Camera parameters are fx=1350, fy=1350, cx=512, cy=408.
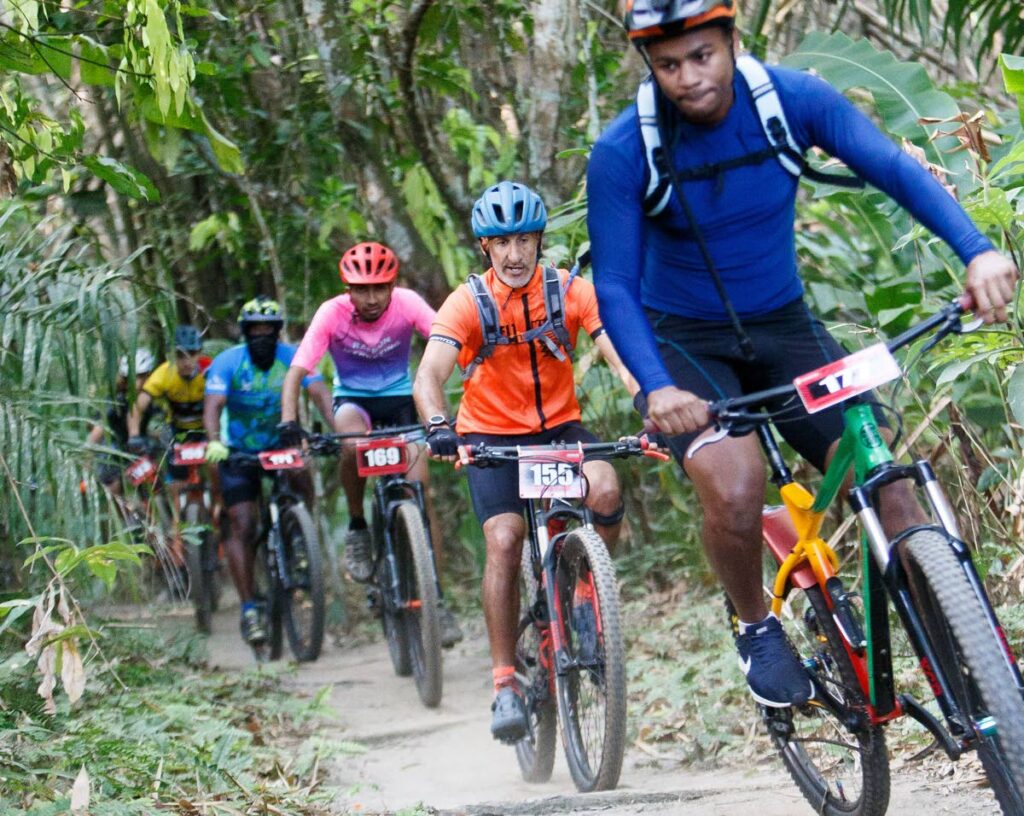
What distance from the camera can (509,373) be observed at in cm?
554

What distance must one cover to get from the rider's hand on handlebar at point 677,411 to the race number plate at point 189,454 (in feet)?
20.5

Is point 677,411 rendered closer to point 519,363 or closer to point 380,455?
point 519,363

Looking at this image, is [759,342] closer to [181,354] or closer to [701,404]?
[701,404]

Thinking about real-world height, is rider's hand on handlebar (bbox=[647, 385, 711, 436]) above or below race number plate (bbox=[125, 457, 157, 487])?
below

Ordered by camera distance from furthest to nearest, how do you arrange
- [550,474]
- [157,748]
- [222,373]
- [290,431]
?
[222,373] → [290,431] → [550,474] → [157,748]

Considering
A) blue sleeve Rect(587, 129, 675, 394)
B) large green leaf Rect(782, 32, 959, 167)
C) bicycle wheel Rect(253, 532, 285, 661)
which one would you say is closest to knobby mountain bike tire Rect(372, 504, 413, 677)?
bicycle wheel Rect(253, 532, 285, 661)

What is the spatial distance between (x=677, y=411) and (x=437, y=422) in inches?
Result: 75.8

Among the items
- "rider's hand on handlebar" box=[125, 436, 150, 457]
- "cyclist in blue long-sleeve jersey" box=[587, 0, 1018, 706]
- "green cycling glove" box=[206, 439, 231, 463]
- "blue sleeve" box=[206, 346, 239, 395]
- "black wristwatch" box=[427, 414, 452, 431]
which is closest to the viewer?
"cyclist in blue long-sleeve jersey" box=[587, 0, 1018, 706]

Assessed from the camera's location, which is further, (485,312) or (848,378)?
(485,312)

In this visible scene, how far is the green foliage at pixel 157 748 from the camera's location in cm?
403

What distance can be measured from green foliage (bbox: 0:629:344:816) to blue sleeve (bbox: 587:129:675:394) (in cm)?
190

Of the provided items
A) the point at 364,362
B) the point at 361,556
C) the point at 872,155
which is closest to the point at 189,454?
the point at 361,556

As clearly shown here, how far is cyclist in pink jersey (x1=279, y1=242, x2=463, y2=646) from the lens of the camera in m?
7.54

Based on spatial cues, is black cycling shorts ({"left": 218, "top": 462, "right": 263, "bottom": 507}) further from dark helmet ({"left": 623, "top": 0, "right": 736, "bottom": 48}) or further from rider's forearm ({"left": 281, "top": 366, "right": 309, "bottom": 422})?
dark helmet ({"left": 623, "top": 0, "right": 736, "bottom": 48})
